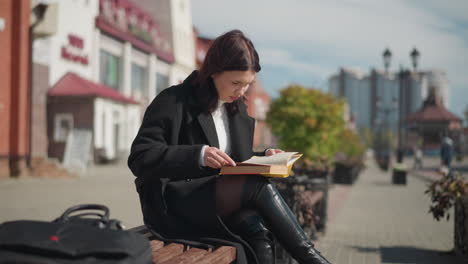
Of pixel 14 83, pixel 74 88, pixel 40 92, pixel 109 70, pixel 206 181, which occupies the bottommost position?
pixel 206 181

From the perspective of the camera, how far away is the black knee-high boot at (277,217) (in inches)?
115

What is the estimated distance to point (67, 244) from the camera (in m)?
1.83

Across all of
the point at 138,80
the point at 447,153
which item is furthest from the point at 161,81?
the point at 447,153

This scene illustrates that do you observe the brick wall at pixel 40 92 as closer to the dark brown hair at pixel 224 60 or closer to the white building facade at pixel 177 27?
the white building facade at pixel 177 27

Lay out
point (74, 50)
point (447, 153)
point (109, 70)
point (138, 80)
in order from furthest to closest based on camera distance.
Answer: point (138, 80) < point (109, 70) < point (74, 50) < point (447, 153)

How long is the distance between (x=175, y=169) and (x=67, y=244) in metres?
1.10

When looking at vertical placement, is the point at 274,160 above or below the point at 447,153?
above

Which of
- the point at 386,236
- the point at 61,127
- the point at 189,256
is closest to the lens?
the point at 189,256

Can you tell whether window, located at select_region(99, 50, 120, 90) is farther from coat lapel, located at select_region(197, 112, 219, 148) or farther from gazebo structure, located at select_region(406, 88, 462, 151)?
gazebo structure, located at select_region(406, 88, 462, 151)

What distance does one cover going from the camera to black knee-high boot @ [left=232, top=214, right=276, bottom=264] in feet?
9.82

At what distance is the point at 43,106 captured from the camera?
80.8 ft

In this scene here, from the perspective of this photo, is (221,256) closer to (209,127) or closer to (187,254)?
(187,254)

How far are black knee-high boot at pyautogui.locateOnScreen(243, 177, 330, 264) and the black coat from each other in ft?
0.69

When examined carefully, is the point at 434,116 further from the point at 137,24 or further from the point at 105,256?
the point at 105,256
